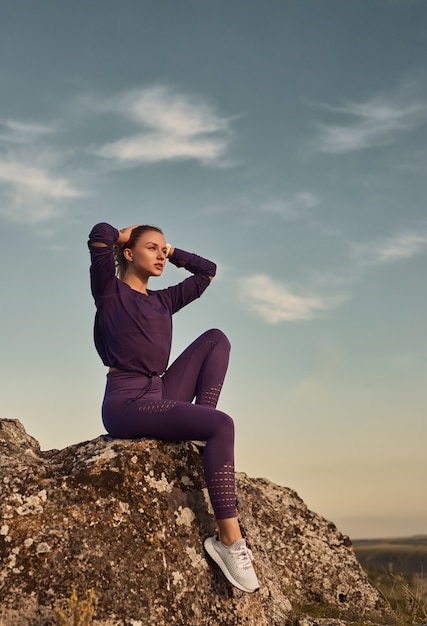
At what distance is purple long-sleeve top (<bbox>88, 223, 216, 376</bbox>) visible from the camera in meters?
7.36

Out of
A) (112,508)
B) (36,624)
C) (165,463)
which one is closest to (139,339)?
(165,463)

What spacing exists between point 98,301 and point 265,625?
141 inches

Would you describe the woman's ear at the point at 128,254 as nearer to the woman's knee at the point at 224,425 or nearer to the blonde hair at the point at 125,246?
the blonde hair at the point at 125,246

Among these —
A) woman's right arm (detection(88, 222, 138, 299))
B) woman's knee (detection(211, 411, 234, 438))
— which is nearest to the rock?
woman's knee (detection(211, 411, 234, 438))

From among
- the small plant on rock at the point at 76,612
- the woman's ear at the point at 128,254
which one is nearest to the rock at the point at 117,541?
the small plant on rock at the point at 76,612

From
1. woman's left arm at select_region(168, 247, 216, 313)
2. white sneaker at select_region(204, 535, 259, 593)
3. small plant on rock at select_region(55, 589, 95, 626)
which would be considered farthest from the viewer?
woman's left arm at select_region(168, 247, 216, 313)

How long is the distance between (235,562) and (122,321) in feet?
8.40

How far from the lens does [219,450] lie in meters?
6.77

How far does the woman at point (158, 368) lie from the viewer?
670 cm

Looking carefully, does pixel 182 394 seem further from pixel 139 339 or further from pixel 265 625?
pixel 265 625

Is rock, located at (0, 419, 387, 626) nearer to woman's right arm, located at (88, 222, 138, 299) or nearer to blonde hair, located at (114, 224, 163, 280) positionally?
woman's right arm, located at (88, 222, 138, 299)

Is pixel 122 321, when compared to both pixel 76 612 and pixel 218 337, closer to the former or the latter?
pixel 218 337

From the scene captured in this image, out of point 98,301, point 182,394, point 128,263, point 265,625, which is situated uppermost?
point 128,263

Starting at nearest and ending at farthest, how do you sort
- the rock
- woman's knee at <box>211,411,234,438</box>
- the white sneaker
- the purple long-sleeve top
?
the rock, the white sneaker, woman's knee at <box>211,411,234,438</box>, the purple long-sleeve top
